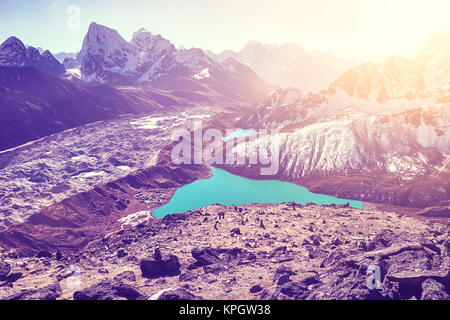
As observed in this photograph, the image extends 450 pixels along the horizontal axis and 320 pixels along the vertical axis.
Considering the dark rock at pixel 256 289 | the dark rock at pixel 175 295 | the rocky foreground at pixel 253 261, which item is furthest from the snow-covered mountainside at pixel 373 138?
the dark rock at pixel 175 295

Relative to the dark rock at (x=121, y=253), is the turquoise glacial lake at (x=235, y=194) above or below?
above

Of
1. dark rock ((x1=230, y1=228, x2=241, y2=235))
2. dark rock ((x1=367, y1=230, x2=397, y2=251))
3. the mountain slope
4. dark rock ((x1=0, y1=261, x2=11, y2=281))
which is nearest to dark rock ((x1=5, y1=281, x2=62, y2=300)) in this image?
dark rock ((x1=0, y1=261, x2=11, y2=281))

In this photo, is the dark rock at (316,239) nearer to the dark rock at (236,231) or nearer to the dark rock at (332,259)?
the dark rock at (332,259)

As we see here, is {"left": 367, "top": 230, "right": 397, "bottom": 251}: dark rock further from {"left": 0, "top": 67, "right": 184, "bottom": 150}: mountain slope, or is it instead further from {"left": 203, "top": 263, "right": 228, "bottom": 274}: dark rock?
{"left": 0, "top": 67, "right": 184, "bottom": 150}: mountain slope

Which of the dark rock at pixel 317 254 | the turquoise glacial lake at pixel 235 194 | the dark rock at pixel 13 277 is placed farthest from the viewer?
the turquoise glacial lake at pixel 235 194

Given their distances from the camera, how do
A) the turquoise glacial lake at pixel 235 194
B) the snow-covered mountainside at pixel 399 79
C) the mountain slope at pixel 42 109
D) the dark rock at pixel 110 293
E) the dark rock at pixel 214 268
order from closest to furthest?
the dark rock at pixel 110 293 < the dark rock at pixel 214 268 < the turquoise glacial lake at pixel 235 194 < the snow-covered mountainside at pixel 399 79 < the mountain slope at pixel 42 109

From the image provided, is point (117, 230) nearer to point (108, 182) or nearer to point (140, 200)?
point (140, 200)
